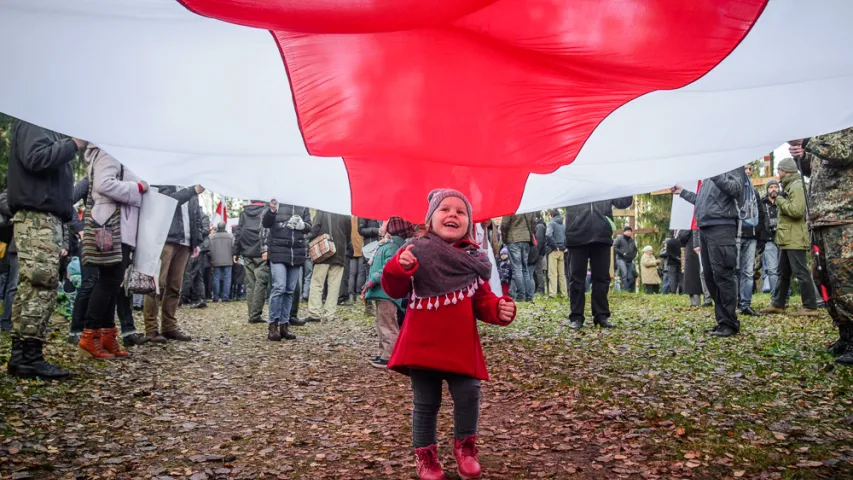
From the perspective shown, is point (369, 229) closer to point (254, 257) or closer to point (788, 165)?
point (254, 257)

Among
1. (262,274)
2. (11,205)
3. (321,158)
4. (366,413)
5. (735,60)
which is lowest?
(366,413)

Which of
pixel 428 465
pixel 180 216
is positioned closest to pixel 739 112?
pixel 428 465

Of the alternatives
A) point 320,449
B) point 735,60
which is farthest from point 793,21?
point 320,449

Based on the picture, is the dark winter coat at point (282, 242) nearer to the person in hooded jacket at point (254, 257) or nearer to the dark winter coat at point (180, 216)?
the dark winter coat at point (180, 216)

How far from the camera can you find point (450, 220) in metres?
3.16

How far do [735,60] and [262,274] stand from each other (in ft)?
25.4

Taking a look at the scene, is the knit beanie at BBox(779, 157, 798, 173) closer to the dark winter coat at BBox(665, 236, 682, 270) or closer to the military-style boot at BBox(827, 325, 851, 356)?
the military-style boot at BBox(827, 325, 851, 356)

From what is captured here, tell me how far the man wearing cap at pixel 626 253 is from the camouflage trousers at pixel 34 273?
14.2m

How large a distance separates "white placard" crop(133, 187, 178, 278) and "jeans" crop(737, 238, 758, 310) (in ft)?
27.2

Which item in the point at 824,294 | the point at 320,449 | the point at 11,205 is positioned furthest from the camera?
the point at 824,294

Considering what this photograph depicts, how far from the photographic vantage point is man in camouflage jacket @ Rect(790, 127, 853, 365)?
4.90 metres

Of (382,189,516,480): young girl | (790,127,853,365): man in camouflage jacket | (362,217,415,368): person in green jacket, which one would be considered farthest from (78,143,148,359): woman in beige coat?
(790,127,853,365): man in camouflage jacket

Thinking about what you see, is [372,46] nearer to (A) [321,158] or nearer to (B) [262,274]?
(A) [321,158]

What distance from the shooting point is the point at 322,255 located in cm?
1004
